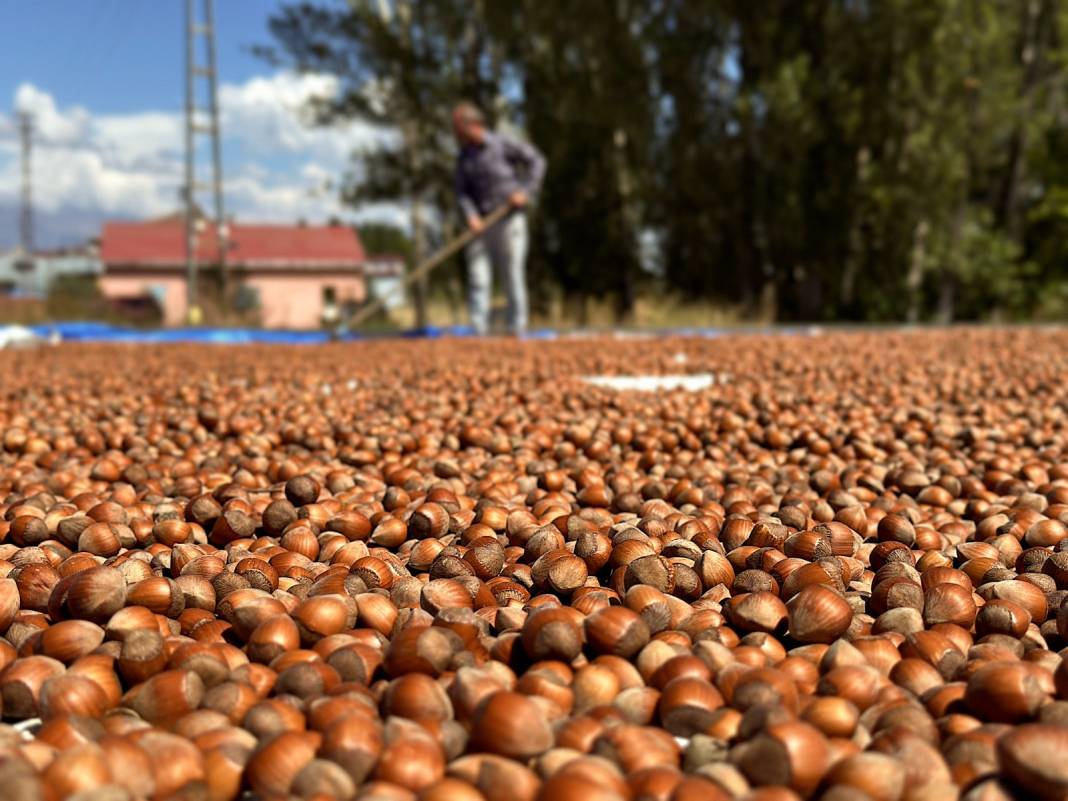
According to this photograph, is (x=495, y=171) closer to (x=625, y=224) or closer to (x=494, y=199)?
(x=494, y=199)

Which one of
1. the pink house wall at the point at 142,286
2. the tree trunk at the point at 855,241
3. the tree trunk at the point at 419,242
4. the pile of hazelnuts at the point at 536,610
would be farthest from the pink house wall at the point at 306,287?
the pile of hazelnuts at the point at 536,610

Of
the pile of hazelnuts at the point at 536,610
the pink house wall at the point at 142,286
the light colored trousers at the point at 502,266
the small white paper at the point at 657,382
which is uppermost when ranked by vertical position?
the pink house wall at the point at 142,286

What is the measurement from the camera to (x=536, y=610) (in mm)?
1354

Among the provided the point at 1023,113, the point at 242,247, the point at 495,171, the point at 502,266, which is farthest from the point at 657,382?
the point at 242,247

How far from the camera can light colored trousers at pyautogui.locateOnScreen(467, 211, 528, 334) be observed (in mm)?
8148

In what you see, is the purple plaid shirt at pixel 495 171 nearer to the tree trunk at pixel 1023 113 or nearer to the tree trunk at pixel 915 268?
the tree trunk at pixel 915 268

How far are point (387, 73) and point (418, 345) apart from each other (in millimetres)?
8504

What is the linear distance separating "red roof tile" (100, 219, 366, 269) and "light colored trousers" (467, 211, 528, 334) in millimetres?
24826

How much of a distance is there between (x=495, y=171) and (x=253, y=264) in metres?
26.2

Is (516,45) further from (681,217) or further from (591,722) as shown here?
(591,722)

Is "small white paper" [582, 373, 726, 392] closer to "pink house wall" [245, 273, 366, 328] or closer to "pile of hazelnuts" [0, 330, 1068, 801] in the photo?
"pile of hazelnuts" [0, 330, 1068, 801]

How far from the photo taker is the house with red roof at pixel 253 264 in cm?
3175

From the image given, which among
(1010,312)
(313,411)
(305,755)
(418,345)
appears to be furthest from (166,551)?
(1010,312)

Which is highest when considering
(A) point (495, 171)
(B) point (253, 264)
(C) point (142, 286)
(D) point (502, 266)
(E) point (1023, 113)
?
(E) point (1023, 113)
